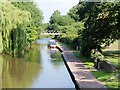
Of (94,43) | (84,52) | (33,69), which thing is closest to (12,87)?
(33,69)

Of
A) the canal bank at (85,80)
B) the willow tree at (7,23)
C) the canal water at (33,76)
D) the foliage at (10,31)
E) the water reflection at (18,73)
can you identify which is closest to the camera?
the canal bank at (85,80)

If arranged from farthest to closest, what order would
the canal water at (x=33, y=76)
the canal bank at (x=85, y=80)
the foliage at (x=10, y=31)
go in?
1. the foliage at (x=10, y=31)
2. the canal water at (x=33, y=76)
3. the canal bank at (x=85, y=80)

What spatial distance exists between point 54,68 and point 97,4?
6.87 m

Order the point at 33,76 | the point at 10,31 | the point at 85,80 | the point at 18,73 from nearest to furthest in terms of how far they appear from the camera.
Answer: the point at 85,80 → the point at 33,76 → the point at 18,73 → the point at 10,31

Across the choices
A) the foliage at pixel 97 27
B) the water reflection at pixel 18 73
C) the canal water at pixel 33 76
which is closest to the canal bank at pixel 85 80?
the canal water at pixel 33 76

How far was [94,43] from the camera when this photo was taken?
29969 millimetres

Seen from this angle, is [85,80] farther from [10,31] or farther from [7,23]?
[10,31]

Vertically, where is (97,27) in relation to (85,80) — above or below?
above

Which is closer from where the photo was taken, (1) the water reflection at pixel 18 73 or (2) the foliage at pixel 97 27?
(1) the water reflection at pixel 18 73

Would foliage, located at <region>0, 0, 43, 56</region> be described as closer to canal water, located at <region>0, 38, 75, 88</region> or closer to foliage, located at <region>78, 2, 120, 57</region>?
canal water, located at <region>0, 38, 75, 88</region>

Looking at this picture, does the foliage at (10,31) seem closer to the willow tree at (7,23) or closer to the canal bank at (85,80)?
the willow tree at (7,23)

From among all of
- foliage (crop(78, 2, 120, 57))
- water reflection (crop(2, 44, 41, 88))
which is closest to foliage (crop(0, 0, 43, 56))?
water reflection (crop(2, 44, 41, 88))

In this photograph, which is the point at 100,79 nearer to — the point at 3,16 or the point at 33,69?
the point at 33,69

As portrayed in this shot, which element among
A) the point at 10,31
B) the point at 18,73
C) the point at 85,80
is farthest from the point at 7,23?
the point at 85,80
